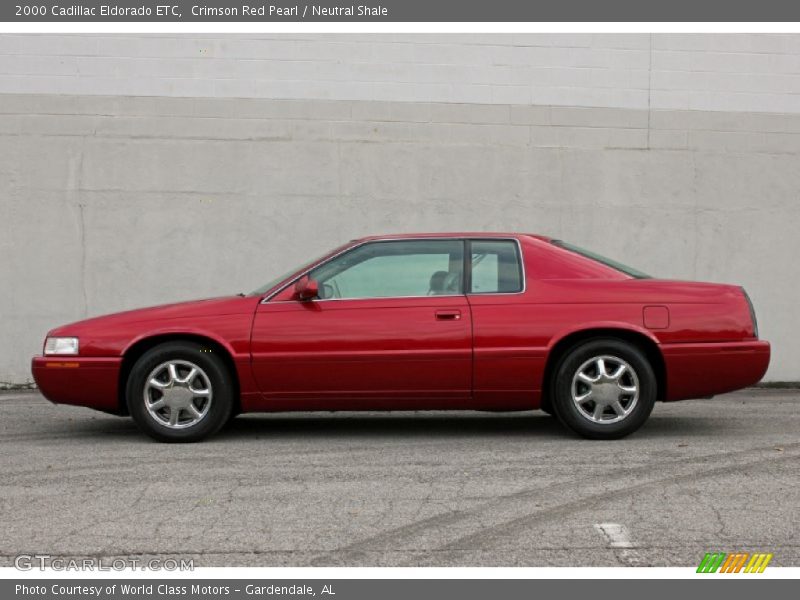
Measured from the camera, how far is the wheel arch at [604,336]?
7766 millimetres

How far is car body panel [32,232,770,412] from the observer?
775 cm

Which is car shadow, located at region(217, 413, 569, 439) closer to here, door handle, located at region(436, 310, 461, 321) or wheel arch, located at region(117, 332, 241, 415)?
wheel arch, located at region(117, 332, 241, 415)

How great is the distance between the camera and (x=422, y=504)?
5.84 m

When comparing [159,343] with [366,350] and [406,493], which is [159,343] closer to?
[366,350]

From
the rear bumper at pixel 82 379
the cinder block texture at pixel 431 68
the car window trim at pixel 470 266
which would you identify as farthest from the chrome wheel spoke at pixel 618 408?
the cinder block texture at pixel 431 68

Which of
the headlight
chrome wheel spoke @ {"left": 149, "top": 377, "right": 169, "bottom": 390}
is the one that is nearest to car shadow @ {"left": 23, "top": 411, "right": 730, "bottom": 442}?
chrome wheel spoke @ {"left": 149, "top": 377, "right": 169, "bottom": 390}

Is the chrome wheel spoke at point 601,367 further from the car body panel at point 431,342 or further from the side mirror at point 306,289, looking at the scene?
the side mirror at point 306,289

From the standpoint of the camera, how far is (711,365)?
25.5 ft

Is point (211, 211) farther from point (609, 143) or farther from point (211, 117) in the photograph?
point (609, 143)

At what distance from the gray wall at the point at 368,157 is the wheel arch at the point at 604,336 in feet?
15.1

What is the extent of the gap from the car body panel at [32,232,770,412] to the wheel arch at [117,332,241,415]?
20 mm

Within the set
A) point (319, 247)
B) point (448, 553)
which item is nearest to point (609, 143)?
point (319, 247)

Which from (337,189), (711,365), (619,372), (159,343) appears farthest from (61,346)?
(337,189)

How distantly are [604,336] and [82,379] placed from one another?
140 inches
